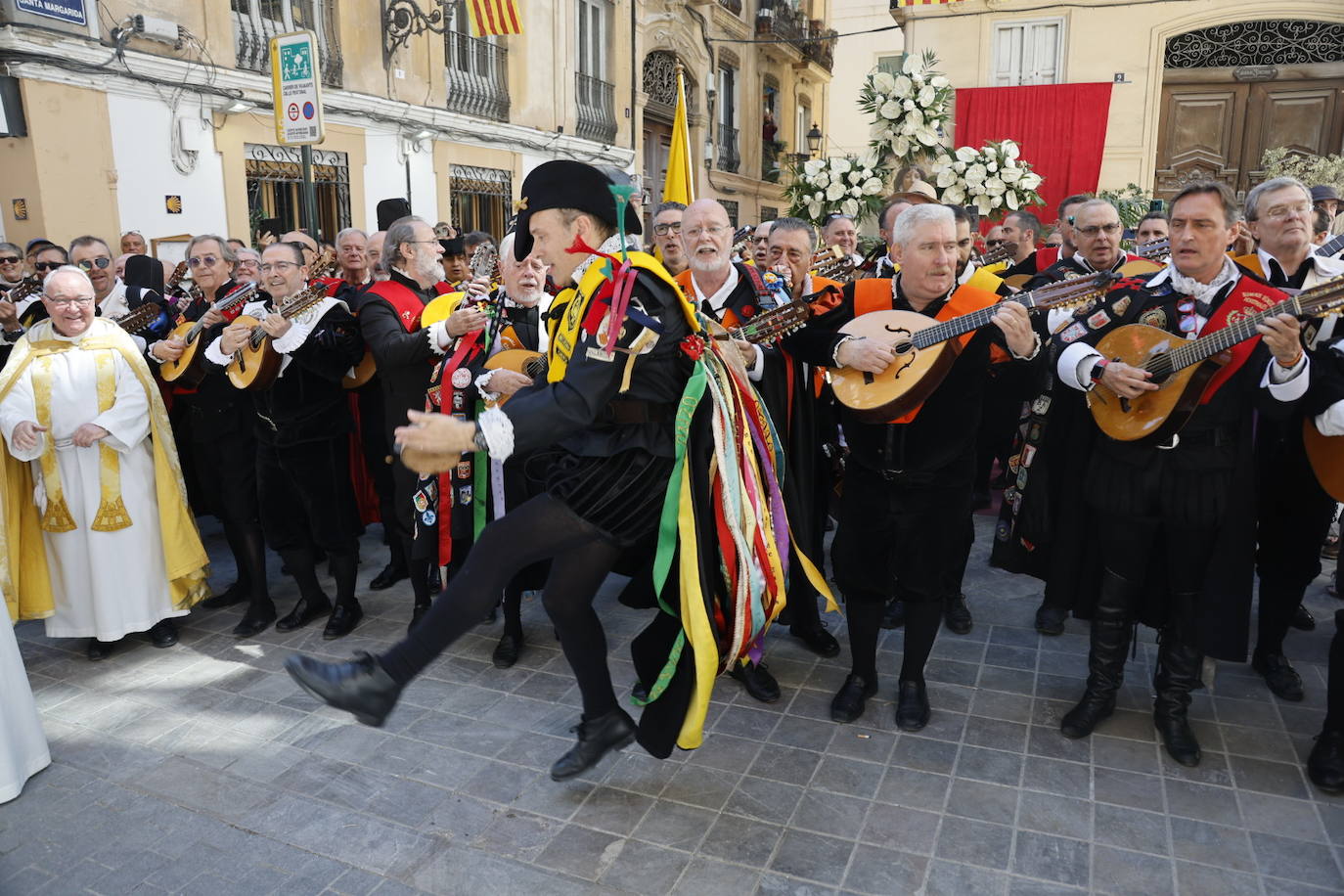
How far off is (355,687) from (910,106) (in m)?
6.53

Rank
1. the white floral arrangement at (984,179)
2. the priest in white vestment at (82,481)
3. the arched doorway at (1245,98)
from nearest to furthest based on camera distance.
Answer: the priest in white vestment at (82,481) < the white floral arrangement at (984,179) < the arched doorway at (1245,98)

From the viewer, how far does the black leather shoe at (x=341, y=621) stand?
4.97 m

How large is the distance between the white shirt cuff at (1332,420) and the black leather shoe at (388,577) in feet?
15.6

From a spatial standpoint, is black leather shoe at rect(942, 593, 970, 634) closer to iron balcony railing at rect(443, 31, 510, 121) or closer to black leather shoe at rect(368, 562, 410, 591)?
black leather shoe at rect(368, 562, 410, 591)

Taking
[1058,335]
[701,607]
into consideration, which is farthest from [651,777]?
[1058,335]

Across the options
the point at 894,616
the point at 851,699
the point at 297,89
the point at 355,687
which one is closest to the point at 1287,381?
the point at 851,699

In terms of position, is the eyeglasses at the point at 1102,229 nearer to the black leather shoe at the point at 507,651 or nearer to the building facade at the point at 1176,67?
the black leather shoe at the point at 507,651

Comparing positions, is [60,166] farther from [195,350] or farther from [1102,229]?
[1102,229]

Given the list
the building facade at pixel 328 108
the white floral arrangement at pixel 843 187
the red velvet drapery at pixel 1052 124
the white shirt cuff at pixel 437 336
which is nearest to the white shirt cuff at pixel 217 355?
the white shirt cuff at pixel 437 336

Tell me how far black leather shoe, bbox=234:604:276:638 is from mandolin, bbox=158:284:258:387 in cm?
130

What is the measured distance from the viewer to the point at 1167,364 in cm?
332

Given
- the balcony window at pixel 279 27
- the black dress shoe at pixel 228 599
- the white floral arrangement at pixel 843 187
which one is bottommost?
the black dress shoe at pixel 228 599

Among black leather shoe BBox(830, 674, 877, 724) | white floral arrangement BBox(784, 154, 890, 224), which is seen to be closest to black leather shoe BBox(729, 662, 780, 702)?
black leather shoe BBox(830, 674, 877, 724)

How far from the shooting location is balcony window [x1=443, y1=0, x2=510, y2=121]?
1631 centimetres
